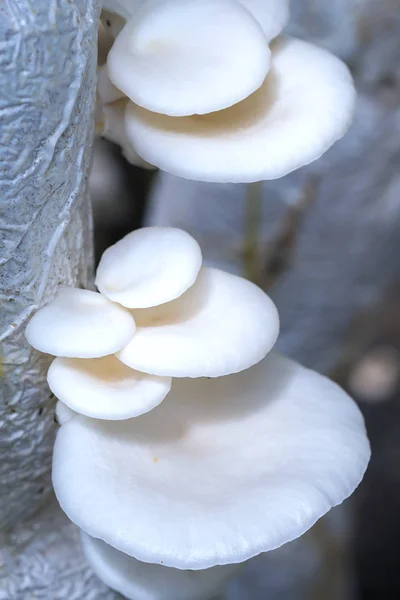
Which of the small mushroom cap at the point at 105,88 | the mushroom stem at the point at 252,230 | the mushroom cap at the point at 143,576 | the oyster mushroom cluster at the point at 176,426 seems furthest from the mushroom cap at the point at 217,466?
the mushroom stem at the point at 252,230

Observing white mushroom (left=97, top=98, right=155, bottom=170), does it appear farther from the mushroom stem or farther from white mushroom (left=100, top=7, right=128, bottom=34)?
the mushroom stem

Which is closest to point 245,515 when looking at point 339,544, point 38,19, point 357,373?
point 38,19

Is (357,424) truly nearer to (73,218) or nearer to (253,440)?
(253,440)

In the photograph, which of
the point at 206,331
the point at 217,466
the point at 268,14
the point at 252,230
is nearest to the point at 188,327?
the point at 206,331

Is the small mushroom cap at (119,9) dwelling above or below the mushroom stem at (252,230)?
above

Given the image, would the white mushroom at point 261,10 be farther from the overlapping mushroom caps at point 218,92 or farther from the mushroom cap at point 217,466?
the mushroom cap at point 217,466
